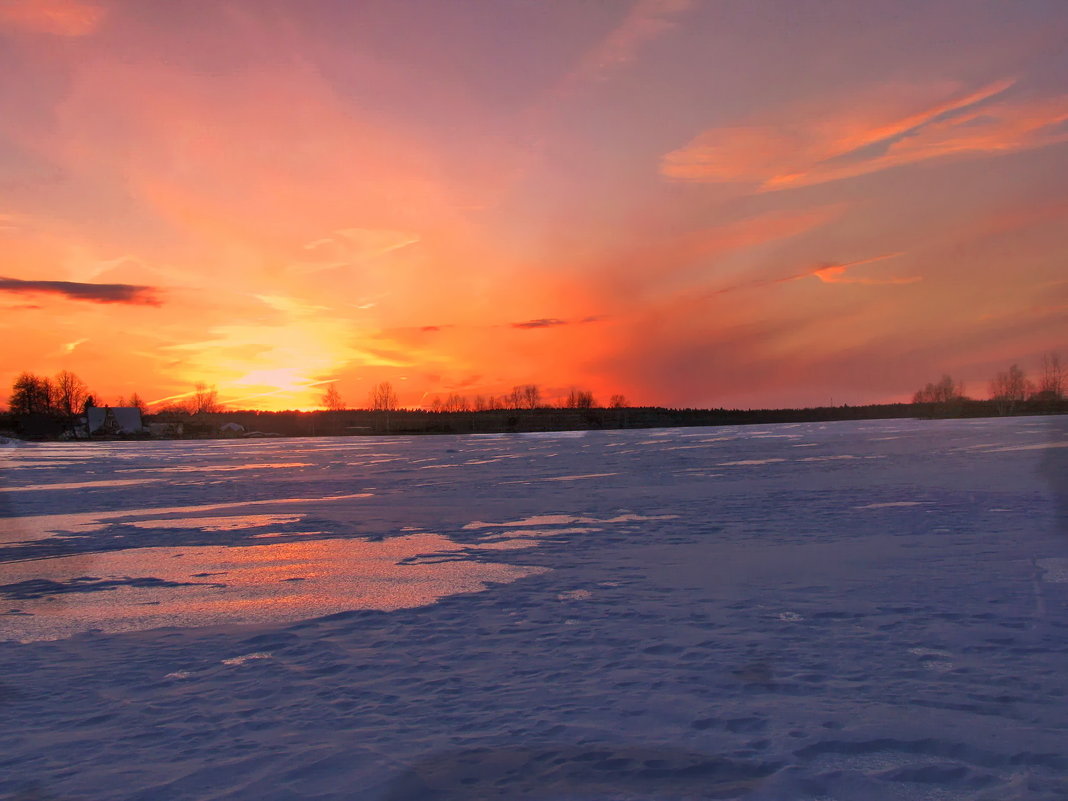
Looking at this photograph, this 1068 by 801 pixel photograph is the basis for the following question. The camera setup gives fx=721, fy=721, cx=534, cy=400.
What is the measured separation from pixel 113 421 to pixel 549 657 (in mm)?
97710

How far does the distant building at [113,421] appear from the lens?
8606 cm

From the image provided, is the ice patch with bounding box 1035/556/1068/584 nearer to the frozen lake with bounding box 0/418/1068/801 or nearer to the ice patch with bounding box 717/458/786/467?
the frozen lake with bounding box 0/418/1068/801

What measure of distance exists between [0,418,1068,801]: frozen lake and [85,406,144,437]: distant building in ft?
279

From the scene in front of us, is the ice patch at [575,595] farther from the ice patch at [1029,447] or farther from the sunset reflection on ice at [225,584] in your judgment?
the ice patch at [1029,447]

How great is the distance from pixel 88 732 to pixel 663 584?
482 centimetres

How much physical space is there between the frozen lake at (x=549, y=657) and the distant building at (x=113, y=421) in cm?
8511

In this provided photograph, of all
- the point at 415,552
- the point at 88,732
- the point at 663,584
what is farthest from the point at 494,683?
the point at 415,552

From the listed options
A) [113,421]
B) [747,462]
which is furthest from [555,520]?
[113,421]

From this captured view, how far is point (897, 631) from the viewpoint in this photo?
5352mm

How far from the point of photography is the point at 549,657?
502cm

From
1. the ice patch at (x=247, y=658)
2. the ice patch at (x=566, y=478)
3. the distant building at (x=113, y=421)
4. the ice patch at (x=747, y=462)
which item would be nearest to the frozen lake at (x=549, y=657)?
the ice patch at (x=247, y=658)

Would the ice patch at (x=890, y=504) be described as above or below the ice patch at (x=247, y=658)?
above

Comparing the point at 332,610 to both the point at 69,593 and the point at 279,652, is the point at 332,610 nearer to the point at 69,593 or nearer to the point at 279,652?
the point at 279,652

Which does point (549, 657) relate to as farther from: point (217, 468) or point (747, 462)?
point (217, 468)
